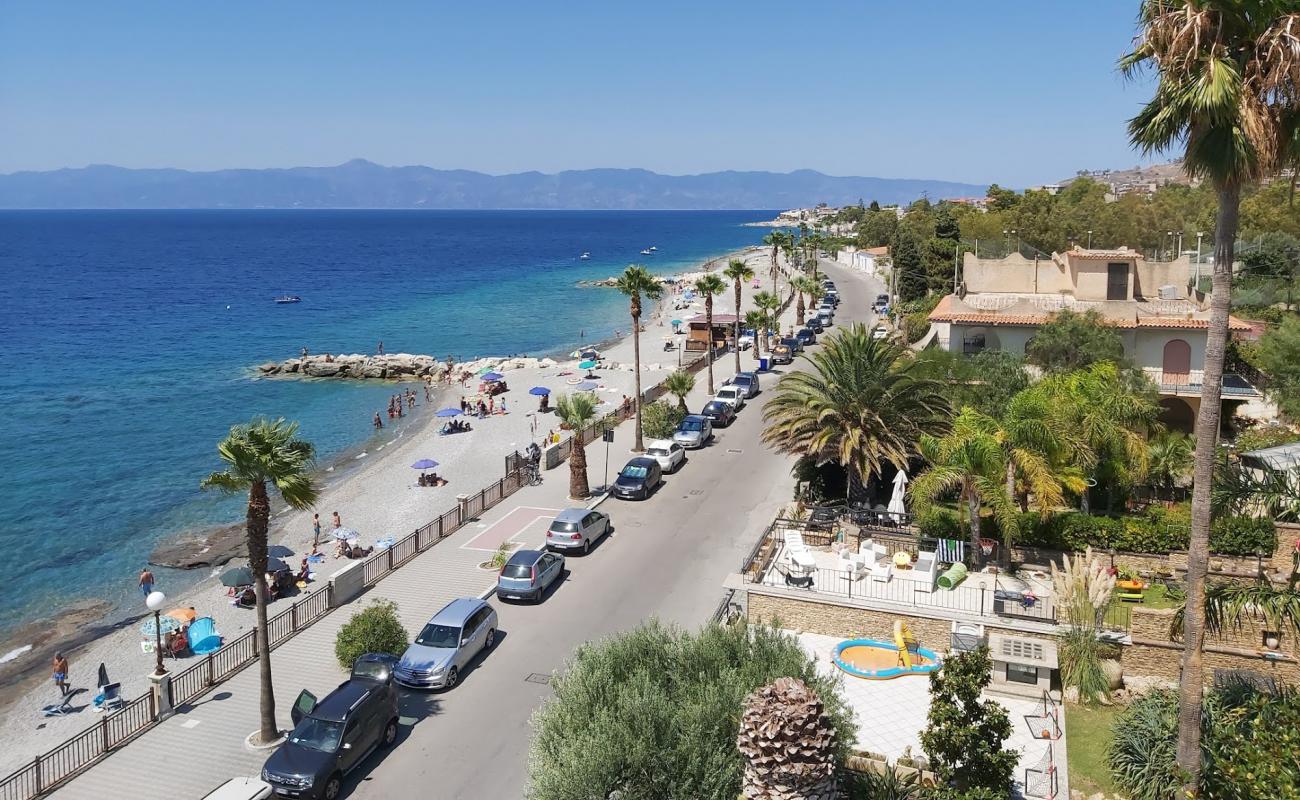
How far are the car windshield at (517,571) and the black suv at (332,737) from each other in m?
5.24

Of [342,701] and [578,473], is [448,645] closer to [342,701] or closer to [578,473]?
[342,701]

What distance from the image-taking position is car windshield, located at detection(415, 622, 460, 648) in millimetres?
18328

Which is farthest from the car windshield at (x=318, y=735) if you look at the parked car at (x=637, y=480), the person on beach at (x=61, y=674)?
the parked car at (x=637, y=480)

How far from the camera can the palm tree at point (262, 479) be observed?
1587 centimetres

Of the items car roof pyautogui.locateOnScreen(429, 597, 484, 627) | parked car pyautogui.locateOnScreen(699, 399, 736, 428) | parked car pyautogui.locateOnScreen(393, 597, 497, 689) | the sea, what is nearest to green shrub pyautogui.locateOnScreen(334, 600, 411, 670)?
parked car pyautogui.locateOnScreen(393, 597, 497, 689)

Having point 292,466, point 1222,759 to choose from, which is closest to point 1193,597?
point 1222,759

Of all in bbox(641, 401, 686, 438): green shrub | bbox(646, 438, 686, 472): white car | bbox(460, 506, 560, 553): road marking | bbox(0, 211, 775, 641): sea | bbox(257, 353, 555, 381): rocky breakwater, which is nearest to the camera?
bbox(460, 506, 560, 553): road marking

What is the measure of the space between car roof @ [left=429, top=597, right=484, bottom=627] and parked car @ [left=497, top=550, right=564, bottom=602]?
199 centimetres

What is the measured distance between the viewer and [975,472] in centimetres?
2016

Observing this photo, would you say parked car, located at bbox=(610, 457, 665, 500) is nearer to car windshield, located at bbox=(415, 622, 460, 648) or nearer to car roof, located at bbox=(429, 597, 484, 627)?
car roof, located at bbox=(429, 597, 484, 627)

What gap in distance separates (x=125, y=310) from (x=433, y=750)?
10064 cm

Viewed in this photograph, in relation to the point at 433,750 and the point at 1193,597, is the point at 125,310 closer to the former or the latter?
the point at 433,750

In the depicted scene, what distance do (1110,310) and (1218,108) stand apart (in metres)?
24.9

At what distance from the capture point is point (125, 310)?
9925 centimetres
